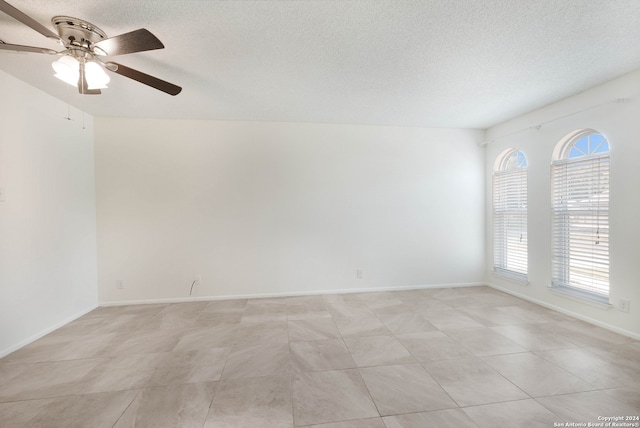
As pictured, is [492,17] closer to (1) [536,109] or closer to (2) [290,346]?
(1) [536,109]

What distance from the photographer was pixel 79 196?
312 cm

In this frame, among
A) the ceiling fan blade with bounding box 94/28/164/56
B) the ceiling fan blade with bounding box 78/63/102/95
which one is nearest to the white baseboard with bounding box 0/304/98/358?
the ceiling fan blade with bounding box 78/63/102/95

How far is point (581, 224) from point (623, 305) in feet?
2.93

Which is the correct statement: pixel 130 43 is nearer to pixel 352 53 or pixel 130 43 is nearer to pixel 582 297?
pixel 352 53

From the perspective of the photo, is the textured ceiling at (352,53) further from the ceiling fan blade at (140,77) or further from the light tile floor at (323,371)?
the light tile floor at (323,371)

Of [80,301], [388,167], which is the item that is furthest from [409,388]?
[80,301]

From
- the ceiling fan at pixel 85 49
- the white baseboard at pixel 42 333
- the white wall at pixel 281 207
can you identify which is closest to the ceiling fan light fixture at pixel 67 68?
the ceiling fan at pixel 85 49

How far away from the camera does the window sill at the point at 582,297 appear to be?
2.62m

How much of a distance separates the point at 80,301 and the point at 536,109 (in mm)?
6494

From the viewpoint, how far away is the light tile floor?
1526 millimetres

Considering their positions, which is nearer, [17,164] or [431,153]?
[17,164]

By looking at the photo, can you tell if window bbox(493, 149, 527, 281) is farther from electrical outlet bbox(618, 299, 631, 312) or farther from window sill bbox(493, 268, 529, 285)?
electrical outlet bbox(618, 299, 631, 312)

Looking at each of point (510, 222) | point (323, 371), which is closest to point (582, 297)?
point (510, 222)

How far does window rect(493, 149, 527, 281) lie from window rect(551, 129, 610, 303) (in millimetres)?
427
